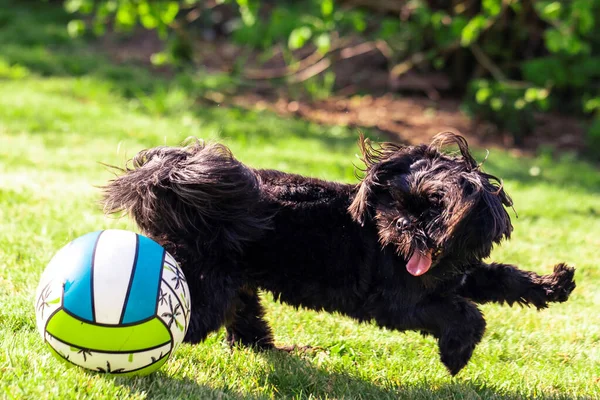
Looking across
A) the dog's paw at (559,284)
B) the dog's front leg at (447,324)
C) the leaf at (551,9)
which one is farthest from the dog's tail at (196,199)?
the leaf at (551,9)

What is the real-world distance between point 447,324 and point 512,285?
20.2 inches

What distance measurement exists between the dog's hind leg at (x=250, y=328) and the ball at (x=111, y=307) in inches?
30.0

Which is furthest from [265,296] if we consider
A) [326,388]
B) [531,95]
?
[531,95]

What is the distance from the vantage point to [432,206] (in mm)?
3328

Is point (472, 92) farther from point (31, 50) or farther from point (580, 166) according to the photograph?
point (31, 50)

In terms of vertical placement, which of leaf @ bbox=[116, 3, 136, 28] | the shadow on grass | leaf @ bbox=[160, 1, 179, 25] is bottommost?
the shadow on grass

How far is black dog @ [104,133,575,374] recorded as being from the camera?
3340 mm

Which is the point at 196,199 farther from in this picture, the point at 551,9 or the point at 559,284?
the point at 551,9

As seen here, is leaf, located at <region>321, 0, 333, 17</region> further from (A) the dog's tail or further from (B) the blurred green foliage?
(A) the dog's tail

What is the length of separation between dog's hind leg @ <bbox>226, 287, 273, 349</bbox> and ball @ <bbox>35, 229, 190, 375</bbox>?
762mm

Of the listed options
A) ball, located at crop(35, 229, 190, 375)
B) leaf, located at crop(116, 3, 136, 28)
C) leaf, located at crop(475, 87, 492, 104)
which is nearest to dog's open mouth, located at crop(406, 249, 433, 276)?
ball, located at crop(35, 229, 190, 375)

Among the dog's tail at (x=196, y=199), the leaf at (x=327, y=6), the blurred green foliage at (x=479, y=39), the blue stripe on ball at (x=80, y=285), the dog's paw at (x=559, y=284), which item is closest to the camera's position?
the blue stripe on ball at (x=80, y=285)

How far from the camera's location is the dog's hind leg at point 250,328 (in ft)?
12.8

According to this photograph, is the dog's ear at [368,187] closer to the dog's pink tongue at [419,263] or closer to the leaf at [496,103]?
the dog's pink tongue at [419,263]
